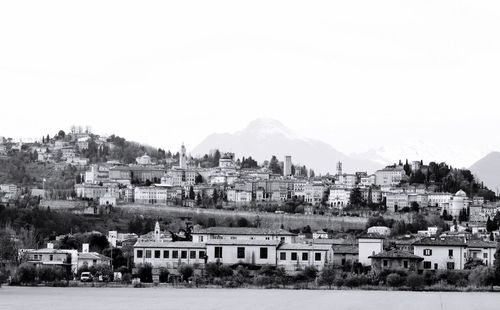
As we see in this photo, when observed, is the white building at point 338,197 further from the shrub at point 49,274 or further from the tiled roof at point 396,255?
the shrub at point 49,274

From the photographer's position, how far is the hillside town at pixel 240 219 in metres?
54.2

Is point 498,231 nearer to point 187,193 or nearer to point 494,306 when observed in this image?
point 187,193

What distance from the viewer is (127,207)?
127m

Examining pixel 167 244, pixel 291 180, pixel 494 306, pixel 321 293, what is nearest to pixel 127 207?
pixel 291 180

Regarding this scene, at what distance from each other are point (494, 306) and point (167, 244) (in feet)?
76.4

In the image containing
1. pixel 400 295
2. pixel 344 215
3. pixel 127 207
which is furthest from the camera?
pixel 127 207

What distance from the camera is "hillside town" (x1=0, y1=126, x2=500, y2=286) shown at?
54.2 meters

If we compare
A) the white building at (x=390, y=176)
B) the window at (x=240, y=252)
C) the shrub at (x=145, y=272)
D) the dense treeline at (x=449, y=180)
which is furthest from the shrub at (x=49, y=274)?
the white building at (x=390, y=176)

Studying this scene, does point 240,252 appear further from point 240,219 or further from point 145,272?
point 240,219

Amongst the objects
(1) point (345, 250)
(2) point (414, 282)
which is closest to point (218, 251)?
(1) point (345, 250)

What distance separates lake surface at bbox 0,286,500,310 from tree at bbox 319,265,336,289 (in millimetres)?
4298

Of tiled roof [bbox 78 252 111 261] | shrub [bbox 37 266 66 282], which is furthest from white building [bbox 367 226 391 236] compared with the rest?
shrub [bbox 37 266 66 282]

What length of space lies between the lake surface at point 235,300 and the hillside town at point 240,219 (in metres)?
6.70

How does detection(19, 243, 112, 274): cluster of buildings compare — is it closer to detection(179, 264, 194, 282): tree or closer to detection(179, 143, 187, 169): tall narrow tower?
detection(179, 264, 194, 282): tree
